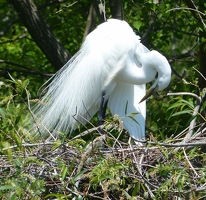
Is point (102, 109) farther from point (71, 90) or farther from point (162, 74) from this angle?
point (162, 74)

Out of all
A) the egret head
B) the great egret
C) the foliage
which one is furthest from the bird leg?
the foliage

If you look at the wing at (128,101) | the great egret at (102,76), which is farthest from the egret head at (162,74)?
the wing at (128,101)

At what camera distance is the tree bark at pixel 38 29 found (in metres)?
5.44

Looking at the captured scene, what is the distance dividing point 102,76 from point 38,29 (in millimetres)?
553

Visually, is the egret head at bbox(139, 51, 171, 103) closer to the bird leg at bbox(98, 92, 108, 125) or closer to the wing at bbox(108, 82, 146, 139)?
the wing at bbox(108, 82, 146, 139)

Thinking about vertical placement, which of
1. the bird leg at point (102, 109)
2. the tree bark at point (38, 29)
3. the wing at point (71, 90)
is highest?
the tree bark at point (38, 29)

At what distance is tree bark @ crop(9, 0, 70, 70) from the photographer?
17.8 feet

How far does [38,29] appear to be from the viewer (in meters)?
5.48

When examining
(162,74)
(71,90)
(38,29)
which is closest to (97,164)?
(162,74)

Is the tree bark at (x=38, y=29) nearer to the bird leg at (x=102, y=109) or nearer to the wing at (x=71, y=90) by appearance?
the wing at (x=71, y=90)

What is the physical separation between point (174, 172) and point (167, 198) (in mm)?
138

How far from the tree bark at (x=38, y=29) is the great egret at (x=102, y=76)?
0.11 m

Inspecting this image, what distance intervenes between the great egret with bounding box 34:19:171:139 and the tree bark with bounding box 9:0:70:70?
0.11 metres

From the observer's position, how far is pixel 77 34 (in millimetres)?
6406
